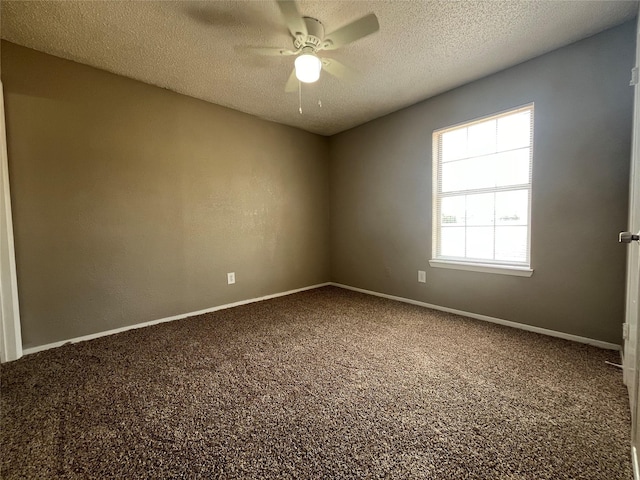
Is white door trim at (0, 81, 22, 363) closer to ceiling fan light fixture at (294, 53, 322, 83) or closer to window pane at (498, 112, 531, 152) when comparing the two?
ceiling fan light fixture at (294, 53, 322, 83)

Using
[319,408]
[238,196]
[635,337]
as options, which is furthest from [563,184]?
[238,196]

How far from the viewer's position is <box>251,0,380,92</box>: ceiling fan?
1.49 metres

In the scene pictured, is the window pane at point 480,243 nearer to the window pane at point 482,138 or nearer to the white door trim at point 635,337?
the window pane at point 482,138

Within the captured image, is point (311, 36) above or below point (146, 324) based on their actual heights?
above

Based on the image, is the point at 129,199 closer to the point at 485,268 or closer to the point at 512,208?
the point at 485,268

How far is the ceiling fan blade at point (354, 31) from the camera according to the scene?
1.49m

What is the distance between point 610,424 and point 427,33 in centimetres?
254

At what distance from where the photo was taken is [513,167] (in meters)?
2.41

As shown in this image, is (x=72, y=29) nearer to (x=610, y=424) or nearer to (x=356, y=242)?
(x=356, y=242)

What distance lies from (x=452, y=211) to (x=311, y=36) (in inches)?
85.1

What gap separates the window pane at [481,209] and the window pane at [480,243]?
0.07 m

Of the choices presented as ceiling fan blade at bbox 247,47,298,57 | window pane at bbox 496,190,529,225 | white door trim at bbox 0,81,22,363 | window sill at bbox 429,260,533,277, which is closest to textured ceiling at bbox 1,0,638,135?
ceiling fan blade at bbox 247,47,298,57

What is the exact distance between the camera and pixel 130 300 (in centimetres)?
252

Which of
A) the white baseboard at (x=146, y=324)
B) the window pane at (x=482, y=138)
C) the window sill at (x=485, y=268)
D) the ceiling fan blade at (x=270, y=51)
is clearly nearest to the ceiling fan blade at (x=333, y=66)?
the ceiling fan blade at (x=270, y=51)
